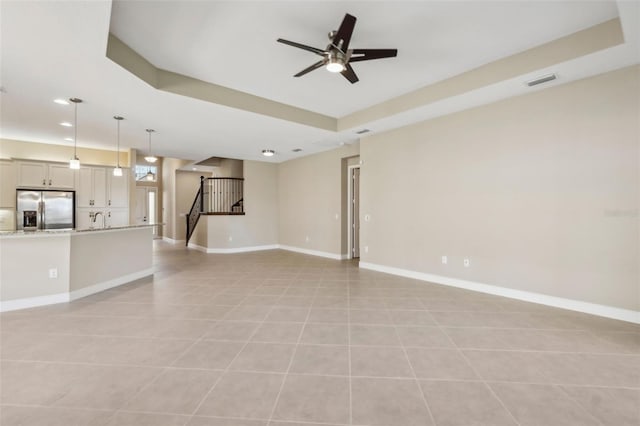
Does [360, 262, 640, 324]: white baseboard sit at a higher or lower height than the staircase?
lower

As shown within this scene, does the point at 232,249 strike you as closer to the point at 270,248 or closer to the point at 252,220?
the point at 252,220

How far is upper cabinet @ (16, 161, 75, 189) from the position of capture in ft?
19.7

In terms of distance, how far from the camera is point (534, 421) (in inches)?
67.5

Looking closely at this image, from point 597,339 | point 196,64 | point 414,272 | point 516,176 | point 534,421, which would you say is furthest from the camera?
point 414,272

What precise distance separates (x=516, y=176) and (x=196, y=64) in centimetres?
462

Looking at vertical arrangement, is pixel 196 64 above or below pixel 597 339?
above

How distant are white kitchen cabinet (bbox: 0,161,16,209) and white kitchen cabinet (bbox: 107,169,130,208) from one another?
63.0 inches

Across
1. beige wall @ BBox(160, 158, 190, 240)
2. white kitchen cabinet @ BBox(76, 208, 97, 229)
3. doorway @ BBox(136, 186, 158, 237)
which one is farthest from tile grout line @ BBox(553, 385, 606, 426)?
doorway @ BBox(136, 186, 158, 237)

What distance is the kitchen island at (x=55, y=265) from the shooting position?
3.60 metres

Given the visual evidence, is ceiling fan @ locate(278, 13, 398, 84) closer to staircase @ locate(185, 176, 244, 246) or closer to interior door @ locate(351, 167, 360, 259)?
interior door @ locate(351, 167, 360, 259)

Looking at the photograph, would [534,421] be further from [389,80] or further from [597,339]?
[389,80]

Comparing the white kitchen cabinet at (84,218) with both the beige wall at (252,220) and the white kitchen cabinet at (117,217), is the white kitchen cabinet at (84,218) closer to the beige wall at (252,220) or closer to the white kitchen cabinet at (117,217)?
the white kitchen cabinet at (117,217)

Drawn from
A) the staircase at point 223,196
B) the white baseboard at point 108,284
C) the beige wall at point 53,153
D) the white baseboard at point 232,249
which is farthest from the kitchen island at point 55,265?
the staircase at point 223,196

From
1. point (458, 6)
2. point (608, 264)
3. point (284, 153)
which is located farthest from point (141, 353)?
point (284, 153)
